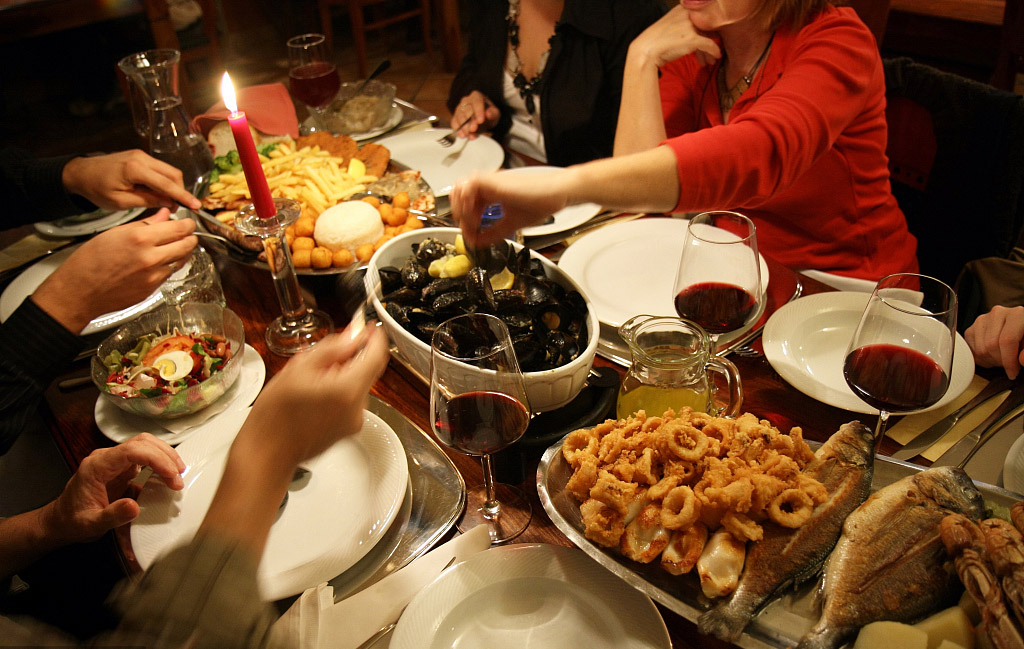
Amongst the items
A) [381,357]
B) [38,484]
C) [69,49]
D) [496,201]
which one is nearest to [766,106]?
[496,201]

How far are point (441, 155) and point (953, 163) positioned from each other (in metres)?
1.55

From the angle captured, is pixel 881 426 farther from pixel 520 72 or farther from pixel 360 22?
pixel 360 22

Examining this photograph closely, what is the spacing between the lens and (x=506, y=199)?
1318 millimetres

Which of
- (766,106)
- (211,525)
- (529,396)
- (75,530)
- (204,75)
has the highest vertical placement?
(766,106)

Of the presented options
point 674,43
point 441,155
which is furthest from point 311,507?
point 674,43

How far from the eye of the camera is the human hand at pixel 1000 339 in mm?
1183

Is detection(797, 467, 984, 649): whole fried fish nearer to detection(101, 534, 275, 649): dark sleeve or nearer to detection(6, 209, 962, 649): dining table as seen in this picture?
detection(6, 209, 962, 649): dining table

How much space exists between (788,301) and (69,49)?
21.0 ft

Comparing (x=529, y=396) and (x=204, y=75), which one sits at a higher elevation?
(x=529, y=396)

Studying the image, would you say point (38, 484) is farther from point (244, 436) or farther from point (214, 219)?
point (244, 436)

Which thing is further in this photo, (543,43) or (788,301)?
(543,43)

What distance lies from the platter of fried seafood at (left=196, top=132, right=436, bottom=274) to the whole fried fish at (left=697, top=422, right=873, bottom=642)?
3.69 feet

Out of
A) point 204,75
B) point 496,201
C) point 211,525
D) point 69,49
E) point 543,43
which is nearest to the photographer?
point 211,525

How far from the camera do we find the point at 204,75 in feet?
20.6
